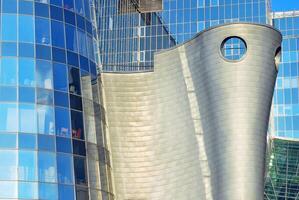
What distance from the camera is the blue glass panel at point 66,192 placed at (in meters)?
42.2

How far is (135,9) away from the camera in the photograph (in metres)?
92.5

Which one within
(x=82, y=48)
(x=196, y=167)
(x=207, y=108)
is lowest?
(x=196, y=167)

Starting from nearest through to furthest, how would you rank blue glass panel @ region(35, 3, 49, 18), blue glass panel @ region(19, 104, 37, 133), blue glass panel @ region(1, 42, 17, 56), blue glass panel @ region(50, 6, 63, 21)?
blue glass panel @ region(19, 104, 37, 133), blue glass panel @ region(1, 42, 17, 56), blue glass panel @ region(35, 3, 49, 18), blue glass panel @ region(50, 6, 63, 21)

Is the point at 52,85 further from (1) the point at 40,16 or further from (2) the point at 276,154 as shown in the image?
(2) the point at 276,154

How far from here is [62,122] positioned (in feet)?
144

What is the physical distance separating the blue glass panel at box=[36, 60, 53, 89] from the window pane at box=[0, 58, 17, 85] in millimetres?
1364

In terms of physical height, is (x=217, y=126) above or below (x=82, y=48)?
below

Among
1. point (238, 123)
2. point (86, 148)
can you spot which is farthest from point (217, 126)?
point (86, 148)

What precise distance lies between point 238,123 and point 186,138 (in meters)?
4.16

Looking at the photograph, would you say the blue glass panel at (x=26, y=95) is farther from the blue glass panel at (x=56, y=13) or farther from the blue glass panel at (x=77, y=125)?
the blue glass panel at (x=56, y=13)

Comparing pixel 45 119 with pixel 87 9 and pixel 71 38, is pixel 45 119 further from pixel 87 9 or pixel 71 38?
pixel 87 9

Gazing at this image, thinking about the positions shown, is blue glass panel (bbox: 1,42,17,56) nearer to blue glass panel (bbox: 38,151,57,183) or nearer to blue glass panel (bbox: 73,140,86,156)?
blue glass panel (bbox: 38,151,57,183)

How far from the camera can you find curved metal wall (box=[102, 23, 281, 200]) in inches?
1766

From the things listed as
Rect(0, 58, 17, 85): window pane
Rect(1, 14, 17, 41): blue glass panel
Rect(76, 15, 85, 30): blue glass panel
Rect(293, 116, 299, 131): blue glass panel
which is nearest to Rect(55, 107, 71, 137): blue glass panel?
Rect(0, 58, 17, 85): window pane
